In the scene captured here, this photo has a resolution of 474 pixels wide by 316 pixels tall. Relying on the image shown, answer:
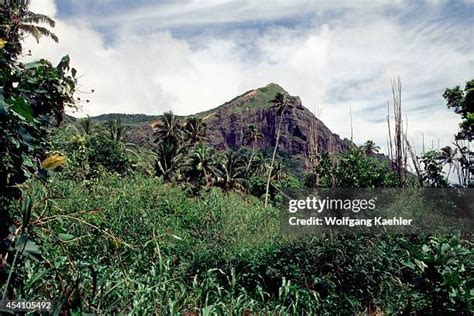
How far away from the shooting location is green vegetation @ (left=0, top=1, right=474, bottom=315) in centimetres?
194

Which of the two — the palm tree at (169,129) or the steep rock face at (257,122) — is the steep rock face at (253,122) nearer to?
the steep rock face at (257,122)

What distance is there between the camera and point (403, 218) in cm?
759

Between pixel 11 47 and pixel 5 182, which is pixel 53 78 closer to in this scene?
pixel 11 47

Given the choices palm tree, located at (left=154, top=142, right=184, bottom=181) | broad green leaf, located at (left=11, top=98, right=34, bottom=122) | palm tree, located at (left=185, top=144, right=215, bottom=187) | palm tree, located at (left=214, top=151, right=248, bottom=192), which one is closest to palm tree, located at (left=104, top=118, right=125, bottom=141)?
palm tree, located at (left=154, top=142, right=184, bottom=181)

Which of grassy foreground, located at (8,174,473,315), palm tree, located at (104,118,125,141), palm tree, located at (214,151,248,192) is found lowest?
grassy foreground, located at (8,174,473,315)

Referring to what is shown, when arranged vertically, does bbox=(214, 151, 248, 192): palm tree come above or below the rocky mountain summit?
below

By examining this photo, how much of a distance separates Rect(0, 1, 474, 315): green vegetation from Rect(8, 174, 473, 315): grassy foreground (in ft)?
0.06

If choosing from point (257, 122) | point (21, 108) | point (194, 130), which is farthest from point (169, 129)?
point (257, 122)

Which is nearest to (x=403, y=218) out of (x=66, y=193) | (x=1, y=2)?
(x=66, y=193)

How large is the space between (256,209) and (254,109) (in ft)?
455

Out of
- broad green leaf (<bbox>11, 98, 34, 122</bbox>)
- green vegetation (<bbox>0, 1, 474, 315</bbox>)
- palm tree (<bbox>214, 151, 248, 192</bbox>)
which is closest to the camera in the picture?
broad green leaf (<bbox>11, 98, 34, 122</bbox>)

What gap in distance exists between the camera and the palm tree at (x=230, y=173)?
34.4 metres

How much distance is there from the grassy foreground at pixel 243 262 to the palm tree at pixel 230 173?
23472mm

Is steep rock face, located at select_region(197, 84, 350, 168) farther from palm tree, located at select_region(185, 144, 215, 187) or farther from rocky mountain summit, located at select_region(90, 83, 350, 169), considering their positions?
palm tree, located at select_region(185, 144, 215, 187)
